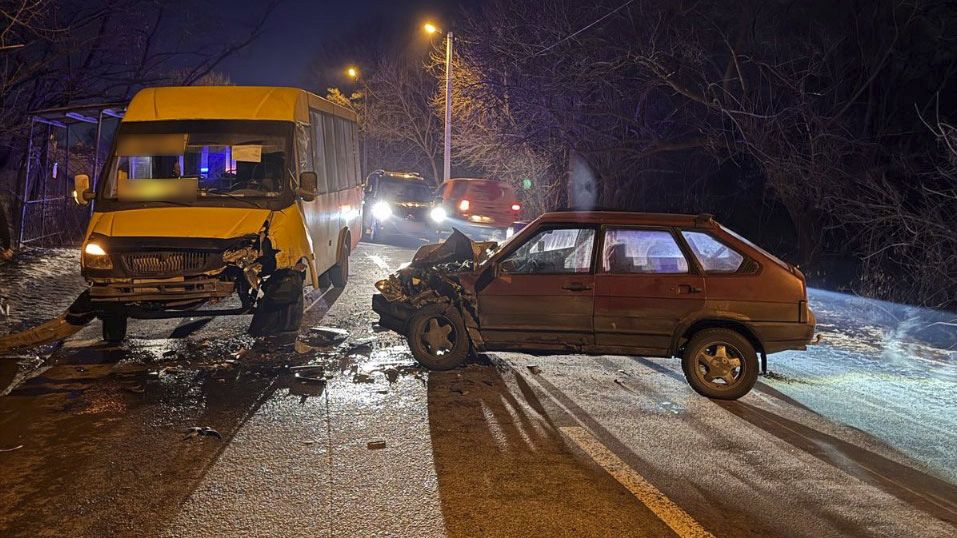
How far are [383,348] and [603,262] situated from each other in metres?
2.92

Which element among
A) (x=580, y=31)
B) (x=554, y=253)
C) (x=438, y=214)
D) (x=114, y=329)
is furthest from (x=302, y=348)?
(x=438, y=214)

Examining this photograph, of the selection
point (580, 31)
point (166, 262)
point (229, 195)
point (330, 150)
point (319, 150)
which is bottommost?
point (166, 262)

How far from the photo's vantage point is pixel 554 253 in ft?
25.1

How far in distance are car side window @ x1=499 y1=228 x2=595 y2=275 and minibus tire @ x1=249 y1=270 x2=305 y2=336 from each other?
2.71 metres

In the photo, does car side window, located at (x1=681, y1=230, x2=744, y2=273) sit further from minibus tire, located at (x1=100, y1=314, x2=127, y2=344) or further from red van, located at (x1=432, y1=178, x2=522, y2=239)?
red van, located at (x1=432, y1=178, x2=522, y2=239)

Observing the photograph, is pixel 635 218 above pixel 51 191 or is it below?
below

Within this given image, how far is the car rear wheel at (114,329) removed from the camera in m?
8.58

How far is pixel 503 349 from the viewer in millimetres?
7340

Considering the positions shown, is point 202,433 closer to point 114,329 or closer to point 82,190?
point 114,329

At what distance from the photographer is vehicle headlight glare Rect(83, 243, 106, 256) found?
780 centimetres

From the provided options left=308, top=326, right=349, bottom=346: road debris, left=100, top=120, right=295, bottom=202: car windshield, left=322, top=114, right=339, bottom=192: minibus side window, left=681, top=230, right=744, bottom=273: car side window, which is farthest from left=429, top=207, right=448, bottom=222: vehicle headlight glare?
left=681, top=230, right=744, bottom=273: car side window

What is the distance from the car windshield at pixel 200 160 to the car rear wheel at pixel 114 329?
141 cm

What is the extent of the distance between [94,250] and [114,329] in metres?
1.21

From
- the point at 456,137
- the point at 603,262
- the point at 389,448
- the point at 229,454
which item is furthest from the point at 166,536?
the point at 456,137
